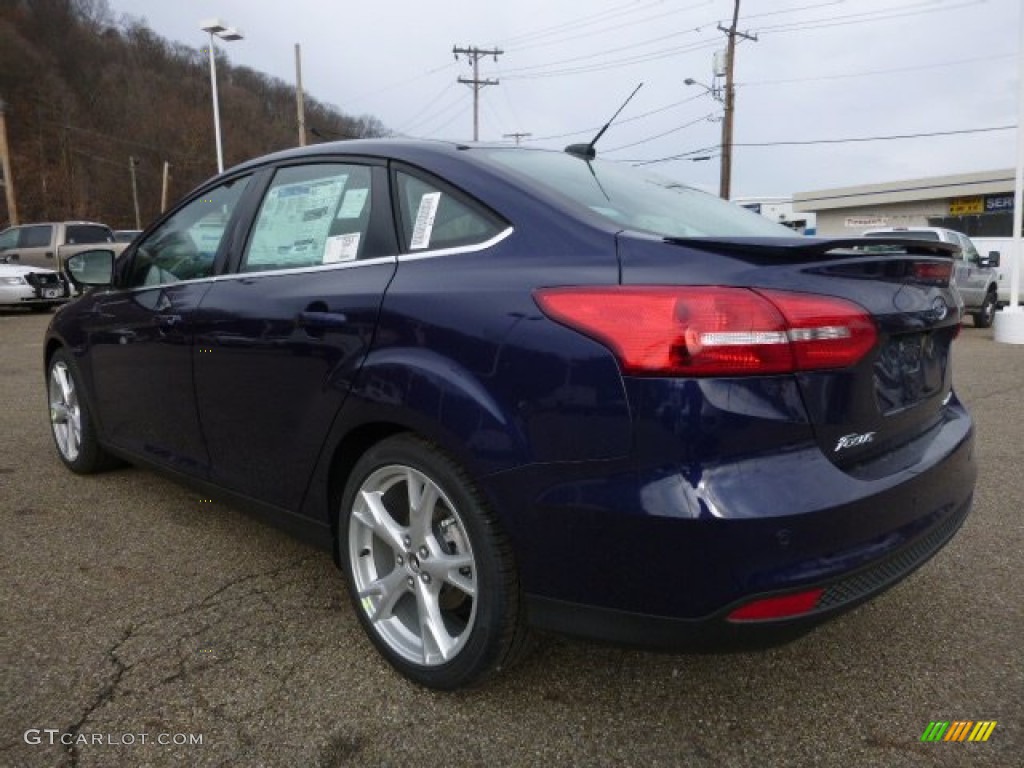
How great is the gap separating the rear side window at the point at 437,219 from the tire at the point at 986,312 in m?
14.5

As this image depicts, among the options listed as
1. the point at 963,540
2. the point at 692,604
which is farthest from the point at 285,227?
the point at 963,540

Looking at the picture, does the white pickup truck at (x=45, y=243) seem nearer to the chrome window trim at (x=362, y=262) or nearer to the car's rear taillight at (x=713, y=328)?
the chrome window trim at (x=362, y=262)

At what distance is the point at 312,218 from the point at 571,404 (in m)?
1.37

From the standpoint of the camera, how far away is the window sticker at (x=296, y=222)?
2574 millimetres

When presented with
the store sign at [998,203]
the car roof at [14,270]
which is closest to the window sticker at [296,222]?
the car roof at [14,270]

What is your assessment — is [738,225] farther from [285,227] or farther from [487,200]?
[285,227]

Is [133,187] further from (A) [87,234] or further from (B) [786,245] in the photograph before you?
(B) [786,245]

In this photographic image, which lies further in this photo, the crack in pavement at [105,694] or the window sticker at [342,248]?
the window sticker at [342,248]

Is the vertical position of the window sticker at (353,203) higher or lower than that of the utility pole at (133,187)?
lower

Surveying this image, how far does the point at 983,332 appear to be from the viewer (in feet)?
44.0

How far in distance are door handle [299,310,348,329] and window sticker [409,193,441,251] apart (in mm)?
298

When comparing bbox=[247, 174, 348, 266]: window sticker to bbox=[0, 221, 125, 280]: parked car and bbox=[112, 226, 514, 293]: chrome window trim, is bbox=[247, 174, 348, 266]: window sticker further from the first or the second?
bbox=[0, 221, 125, 280]: parked car

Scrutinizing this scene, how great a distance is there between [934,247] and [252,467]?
7.46ft

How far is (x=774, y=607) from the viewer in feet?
5.44
